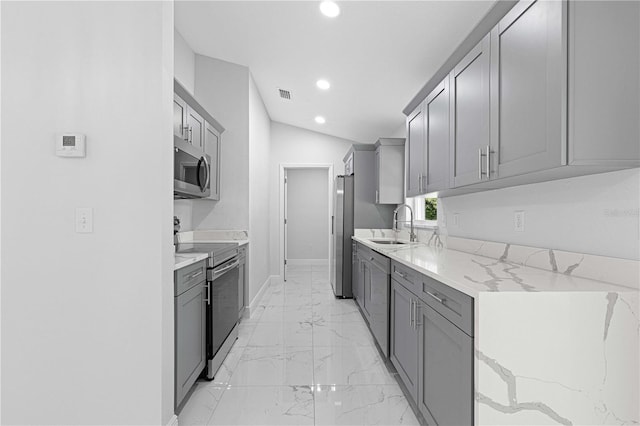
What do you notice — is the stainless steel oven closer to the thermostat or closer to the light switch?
the light switch

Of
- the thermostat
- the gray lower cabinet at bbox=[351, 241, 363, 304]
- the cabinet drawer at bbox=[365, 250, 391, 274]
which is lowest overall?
the gray lower cabinet at bbox=[351, 241, 363, 304]

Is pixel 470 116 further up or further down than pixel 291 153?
further down

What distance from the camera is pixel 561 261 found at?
1.59 meters

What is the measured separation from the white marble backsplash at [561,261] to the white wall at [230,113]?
97.1 inches

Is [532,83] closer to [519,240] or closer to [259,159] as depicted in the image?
[519,240]

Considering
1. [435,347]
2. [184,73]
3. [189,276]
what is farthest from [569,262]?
[184,73]

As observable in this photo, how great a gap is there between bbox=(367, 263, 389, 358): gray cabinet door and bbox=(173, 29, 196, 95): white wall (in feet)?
8.95

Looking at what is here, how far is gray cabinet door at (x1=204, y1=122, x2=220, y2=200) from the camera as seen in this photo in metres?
3.47

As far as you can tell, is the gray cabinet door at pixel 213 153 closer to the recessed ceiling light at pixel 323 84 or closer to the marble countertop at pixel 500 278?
the recessed ceiling light at pixel 323 84

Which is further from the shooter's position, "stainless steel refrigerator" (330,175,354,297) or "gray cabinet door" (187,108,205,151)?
"stainless steel refrigerator" (330,175,354,297)

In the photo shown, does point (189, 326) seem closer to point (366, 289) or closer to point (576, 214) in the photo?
point (366, 289)

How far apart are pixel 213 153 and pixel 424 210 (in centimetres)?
250

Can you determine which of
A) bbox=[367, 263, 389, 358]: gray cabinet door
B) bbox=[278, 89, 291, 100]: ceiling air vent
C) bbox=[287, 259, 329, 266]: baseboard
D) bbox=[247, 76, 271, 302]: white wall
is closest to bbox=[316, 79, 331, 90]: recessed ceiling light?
bbox=[278, 89, 291, 100]: ceiling air vent

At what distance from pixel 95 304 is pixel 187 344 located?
588 millimetres
